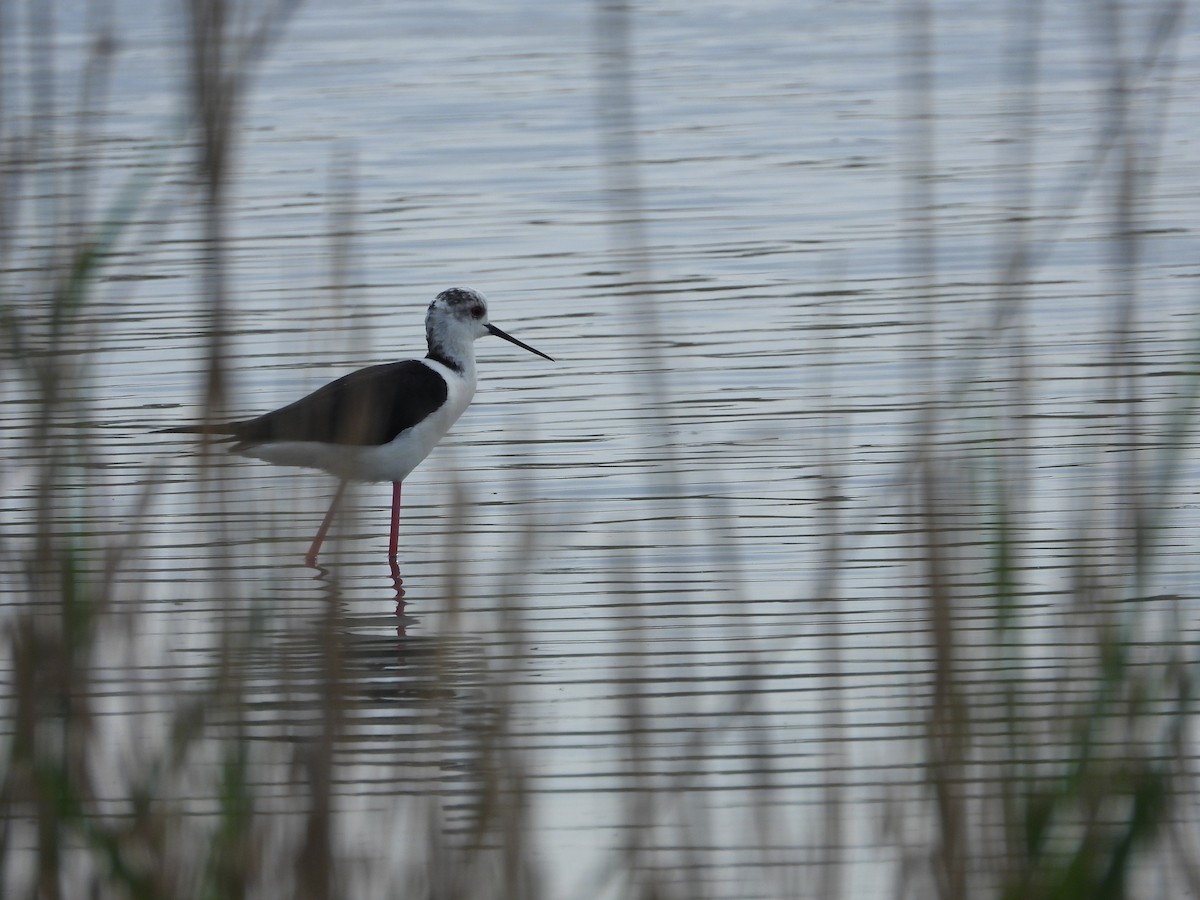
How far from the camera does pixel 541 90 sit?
55.6 ft

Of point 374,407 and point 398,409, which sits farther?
point 398,409

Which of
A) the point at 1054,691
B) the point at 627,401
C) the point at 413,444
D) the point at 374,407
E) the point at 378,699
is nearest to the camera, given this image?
the point at 1054,691

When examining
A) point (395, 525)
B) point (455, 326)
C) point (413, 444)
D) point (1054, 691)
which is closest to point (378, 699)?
point (395, 525)

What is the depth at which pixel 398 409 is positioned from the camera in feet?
24.1

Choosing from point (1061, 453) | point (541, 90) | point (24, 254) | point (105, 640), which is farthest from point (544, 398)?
point (541, 90)

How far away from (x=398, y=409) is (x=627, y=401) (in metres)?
1.43

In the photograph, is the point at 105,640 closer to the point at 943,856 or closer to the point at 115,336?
the point at 943,856

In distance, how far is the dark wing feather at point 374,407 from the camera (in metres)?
6.25

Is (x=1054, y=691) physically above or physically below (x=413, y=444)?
above

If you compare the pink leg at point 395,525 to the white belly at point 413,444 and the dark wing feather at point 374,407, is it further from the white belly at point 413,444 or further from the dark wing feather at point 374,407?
the dark wing feather at point 374,407

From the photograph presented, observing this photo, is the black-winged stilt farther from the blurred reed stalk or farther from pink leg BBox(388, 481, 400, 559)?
the blurred reed stalk

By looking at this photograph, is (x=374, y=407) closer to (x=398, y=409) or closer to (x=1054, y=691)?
(x=398, y=409)

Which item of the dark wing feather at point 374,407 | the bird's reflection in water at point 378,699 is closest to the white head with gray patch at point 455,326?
the dark wing feather at point 374,407

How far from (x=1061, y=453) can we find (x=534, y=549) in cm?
479
